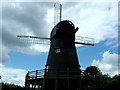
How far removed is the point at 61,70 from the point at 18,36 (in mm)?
9346

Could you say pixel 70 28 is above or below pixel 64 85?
above

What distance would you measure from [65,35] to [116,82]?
7247 mm

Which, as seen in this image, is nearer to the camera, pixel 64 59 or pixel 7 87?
pixel 64 59

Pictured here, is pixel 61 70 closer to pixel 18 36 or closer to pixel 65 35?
pixel 65 35

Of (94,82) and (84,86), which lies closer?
(94,82)

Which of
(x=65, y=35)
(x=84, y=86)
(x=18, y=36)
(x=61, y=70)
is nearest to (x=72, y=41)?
(x=65, y=35)

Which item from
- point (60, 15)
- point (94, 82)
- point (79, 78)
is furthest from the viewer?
point (60, 15)

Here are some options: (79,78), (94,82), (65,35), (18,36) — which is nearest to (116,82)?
(94,82)

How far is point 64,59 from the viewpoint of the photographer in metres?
26.7

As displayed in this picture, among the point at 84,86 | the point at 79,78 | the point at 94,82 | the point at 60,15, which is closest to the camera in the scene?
the point at 79,78

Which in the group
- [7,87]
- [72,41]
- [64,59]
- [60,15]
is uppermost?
[60,15]

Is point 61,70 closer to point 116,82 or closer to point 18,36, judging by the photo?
point 116,82

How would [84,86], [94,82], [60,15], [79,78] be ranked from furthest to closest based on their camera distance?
[60,15], [84,86], [94,82], [79,78]

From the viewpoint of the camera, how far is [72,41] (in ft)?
90.7
